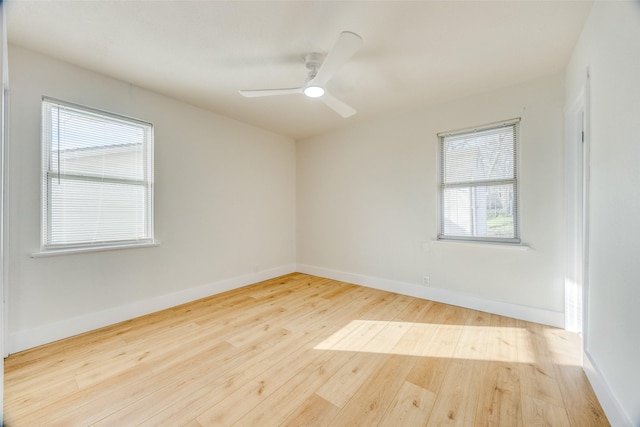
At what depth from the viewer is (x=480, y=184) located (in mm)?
3105

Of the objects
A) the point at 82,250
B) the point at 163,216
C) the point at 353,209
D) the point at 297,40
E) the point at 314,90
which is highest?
the point at 297,40

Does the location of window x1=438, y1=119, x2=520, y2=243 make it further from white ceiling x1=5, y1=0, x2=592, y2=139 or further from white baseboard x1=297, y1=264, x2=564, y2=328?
white baseboard x1=297, y1=264, x2=564, y2=328

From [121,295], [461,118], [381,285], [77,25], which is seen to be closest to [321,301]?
[381,285]

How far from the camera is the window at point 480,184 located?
294 centimetres

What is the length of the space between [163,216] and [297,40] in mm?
2455

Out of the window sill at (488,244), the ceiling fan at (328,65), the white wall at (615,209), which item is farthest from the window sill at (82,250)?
the white wall at (615,209)

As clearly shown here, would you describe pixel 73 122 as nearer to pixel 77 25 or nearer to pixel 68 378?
pixel 77 25

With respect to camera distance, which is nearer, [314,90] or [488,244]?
[314,90]

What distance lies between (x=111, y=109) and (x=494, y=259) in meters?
4.46

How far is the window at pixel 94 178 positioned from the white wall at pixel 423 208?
2.55 m

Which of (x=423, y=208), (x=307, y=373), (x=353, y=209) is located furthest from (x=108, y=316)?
(x=423, y=208)

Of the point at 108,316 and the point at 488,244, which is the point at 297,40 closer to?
the point at 488,244

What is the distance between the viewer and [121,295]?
2.79 meters

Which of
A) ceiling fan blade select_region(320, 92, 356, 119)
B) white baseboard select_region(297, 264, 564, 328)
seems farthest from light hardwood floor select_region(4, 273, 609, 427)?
ceiling fan blade select_region(320, 92, 356, 119)
